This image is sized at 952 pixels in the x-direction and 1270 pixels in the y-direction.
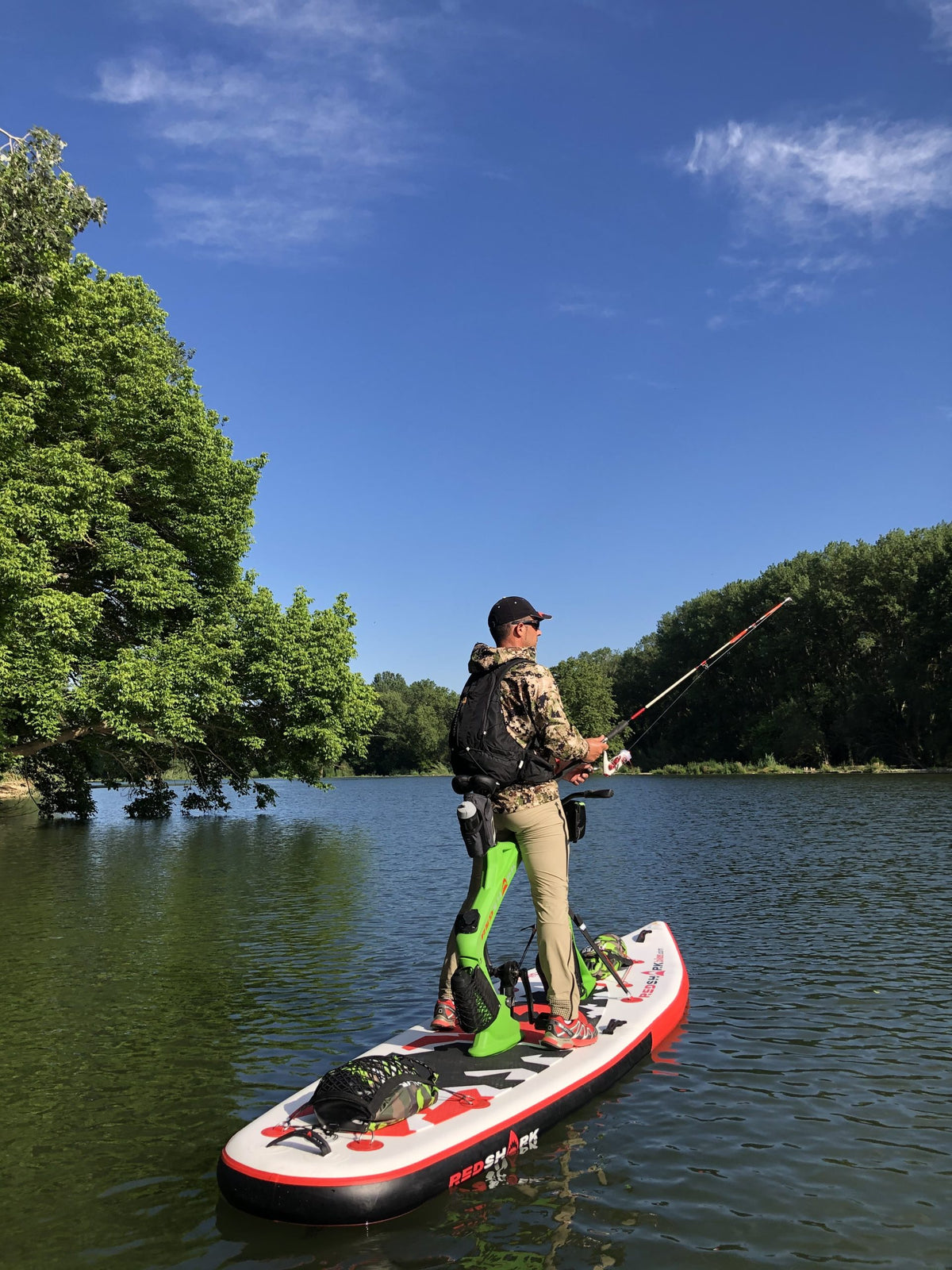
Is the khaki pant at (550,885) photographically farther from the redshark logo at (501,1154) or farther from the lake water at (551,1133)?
the redshark logo at (501,1154)

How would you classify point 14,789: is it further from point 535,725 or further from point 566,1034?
point 535,725

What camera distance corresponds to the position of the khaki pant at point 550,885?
21.7ft

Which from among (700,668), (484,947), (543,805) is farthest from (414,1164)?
(700,668)

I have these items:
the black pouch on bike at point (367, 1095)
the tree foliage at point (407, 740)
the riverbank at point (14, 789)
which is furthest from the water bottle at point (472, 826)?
the tree foliage at point (407, 740)

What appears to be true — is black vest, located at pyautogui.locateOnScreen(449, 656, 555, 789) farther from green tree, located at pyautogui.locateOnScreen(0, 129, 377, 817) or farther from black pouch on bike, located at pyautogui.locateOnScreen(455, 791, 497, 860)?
green tree, located at pyautogui.locateOnScreen(0, 129, 377, 817)

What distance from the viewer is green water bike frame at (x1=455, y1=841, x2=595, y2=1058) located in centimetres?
638

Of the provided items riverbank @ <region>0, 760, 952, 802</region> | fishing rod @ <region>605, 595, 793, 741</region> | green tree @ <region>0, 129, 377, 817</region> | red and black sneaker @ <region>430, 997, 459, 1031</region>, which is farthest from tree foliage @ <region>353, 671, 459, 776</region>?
red and black sneaker @ <region>430, 997, 459, 1031</region>

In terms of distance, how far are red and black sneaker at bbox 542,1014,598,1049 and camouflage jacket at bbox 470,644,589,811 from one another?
1.58 m

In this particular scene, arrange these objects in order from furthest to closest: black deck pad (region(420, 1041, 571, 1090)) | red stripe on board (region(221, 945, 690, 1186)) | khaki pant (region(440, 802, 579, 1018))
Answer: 1. khaki pant (region(440, 802, 579, 1018))
2. black deck pad (region(420, 1041, 571, 1090))
3. red stripe on board (region(221, 945, 690, 1186))

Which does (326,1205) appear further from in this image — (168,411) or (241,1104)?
(168,411)

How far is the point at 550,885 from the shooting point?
Result: 6.66 m

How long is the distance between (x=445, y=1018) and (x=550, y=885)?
1388mm

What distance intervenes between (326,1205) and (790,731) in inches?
3378

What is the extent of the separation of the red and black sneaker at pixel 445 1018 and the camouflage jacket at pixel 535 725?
1665 millimetres
